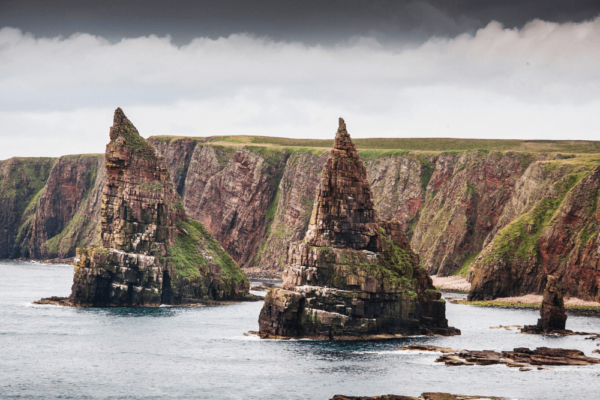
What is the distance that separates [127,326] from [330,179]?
167ft

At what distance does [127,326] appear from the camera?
156 m

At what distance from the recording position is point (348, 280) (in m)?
130

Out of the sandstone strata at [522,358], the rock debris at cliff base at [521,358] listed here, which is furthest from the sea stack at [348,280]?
the sandstone strata at [522,358]

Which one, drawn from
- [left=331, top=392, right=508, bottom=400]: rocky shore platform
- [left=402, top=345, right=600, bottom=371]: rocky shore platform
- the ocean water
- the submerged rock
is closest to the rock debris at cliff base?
[left=402, top=345, right=600, bottom=371]: rocky shore platform

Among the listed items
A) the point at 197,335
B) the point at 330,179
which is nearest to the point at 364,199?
the point at 330,179

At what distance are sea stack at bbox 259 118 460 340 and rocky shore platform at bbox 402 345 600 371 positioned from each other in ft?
53.7

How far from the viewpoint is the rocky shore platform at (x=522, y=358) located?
4304 inches

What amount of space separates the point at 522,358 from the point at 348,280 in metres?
30.8

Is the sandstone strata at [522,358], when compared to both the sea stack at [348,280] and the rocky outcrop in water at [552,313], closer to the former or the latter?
the sea stack at [348,280]

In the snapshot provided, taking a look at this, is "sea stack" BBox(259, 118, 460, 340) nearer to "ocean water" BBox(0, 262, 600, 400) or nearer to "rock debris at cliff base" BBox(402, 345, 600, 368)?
"ocean water" BBox(0, 262, 600, 400)

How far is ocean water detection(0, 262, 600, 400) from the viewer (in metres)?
95.4

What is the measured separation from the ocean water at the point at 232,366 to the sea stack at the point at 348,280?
3030 mm

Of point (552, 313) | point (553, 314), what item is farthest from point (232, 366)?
point (553, 314)

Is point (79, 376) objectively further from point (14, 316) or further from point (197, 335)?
point (14, 316)
